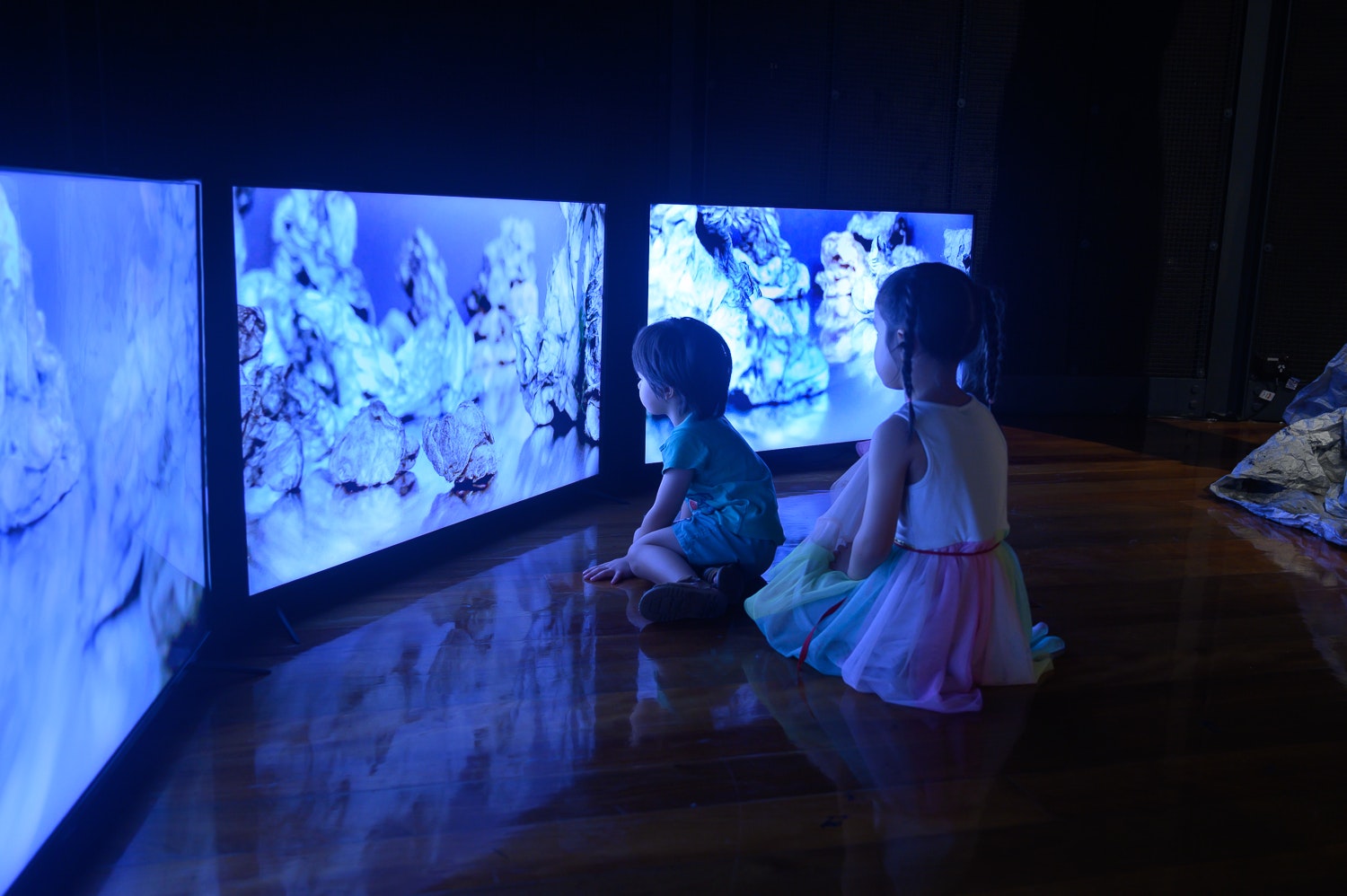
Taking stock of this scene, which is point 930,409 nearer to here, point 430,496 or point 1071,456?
point 430,496

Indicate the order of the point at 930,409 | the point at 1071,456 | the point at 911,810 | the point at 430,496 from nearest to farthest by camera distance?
the point at 911,810
the point at 930,409
the point at 430,496
the point at 1071,456

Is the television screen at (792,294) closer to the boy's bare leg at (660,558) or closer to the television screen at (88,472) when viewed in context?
the boy's bare leg at (660,558)

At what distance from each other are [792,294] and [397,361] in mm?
1788

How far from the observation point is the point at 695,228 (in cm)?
373

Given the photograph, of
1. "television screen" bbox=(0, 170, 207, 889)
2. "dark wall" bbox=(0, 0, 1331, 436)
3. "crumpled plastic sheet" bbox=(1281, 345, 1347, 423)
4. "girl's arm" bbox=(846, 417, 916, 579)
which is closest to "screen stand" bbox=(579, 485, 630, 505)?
"dark wall" bbox=(0, 0, 1331, 436)

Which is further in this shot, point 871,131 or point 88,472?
point 871,131

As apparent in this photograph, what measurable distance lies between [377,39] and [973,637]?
262cm

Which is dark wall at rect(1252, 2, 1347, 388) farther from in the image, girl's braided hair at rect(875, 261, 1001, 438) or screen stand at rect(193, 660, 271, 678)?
screen stand at rect(193, 660, 271, 678)

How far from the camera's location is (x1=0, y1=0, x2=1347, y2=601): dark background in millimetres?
3395

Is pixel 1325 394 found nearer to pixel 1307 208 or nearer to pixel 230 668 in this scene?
pixel 1307 208

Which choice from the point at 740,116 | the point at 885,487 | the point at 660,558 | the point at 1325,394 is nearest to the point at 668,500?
the point at 660,558

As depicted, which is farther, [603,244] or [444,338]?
[603,244]

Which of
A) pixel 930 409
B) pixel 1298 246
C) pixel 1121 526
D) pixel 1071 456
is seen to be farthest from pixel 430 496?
pixel 1298 246

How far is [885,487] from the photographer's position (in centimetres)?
226
